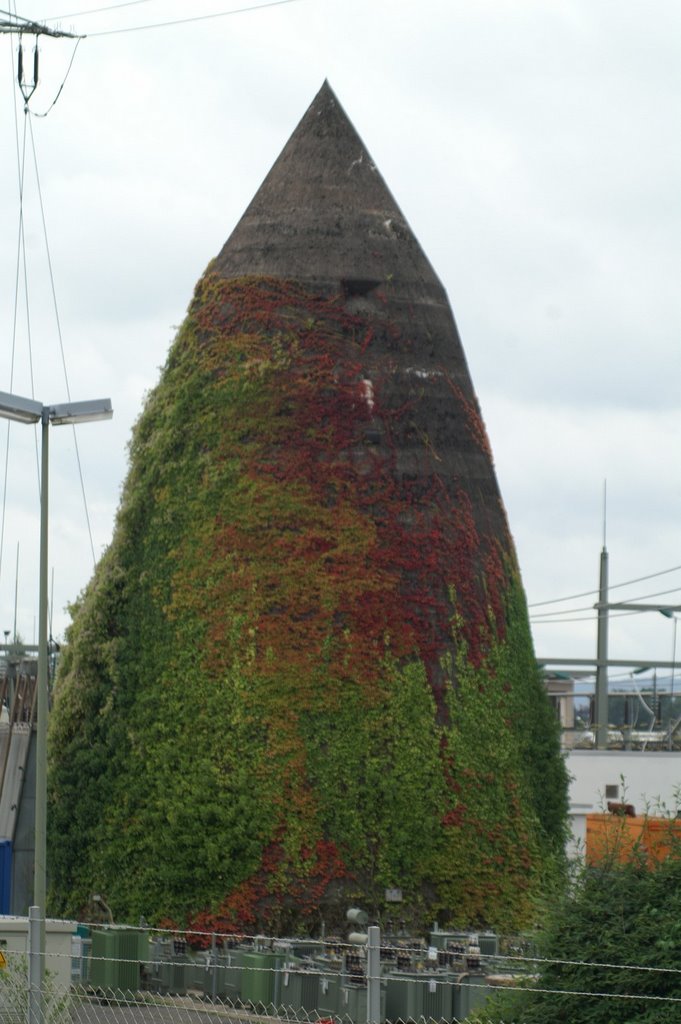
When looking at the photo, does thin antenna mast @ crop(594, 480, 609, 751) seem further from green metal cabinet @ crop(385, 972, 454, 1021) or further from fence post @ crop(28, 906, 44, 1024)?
fence post @ crop(28, 906, 44, 1024)

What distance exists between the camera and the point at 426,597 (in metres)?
27.1

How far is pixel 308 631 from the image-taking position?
86.7 ft

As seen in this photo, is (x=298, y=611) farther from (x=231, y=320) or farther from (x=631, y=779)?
(x=631, y=779)

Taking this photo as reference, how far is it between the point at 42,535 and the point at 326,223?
13.1m

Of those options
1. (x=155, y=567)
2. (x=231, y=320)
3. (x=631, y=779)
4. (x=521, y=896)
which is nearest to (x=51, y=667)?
(x=155, y=567)

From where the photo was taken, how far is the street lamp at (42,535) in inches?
672

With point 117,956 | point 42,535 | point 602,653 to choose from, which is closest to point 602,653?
point 602,653

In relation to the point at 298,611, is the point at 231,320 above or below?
above

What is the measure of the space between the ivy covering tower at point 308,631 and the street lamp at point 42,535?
833 cm

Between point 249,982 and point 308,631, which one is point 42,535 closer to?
point 249,982

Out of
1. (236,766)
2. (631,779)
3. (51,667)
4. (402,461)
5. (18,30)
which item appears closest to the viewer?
(236,766)

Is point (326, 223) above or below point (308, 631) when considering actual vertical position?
above

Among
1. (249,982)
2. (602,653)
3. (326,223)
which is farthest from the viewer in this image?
(602,653)

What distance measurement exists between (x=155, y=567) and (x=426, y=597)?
182 inches
